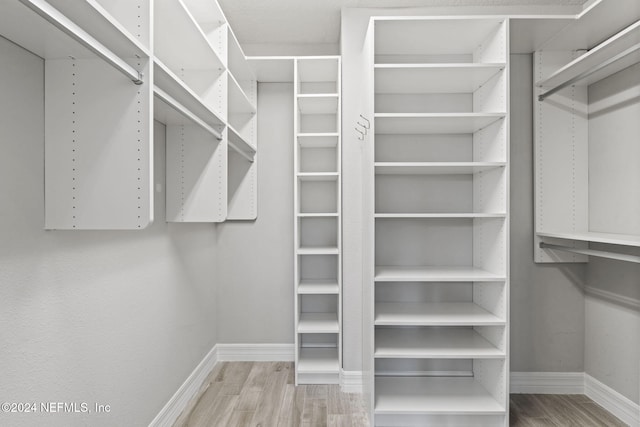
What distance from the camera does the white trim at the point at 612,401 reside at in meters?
2.23

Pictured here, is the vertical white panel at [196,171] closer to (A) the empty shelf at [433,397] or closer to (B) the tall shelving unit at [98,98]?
(B) the tall shelving unit at [98,98]

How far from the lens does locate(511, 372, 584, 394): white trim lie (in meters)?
2.66

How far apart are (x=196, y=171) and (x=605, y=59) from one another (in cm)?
234

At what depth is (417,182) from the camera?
265cm

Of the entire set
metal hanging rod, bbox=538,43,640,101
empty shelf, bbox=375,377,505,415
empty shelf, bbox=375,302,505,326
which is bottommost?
Result: empty shelf, bbox=375,377,505,415

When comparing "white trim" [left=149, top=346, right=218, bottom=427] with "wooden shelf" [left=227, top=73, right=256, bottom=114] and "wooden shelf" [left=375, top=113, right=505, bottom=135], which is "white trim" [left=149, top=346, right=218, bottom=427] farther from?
"wooden shelf" [left=375, top=113, right=505, bottom=135]

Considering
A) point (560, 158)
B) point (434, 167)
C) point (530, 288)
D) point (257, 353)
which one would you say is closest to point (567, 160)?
point (560, 158)

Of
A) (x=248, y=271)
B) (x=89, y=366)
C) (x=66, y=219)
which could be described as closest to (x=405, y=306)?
(x=248, y=271)

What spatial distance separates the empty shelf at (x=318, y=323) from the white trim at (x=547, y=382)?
51.1 inches

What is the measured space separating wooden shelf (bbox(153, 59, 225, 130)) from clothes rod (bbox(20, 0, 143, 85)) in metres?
0.13

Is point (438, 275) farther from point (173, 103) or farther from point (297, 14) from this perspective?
point (297, 14)

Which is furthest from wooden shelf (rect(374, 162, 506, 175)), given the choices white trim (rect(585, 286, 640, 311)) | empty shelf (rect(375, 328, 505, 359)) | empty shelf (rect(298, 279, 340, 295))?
white trim (rect(585, 286, 640, 311))

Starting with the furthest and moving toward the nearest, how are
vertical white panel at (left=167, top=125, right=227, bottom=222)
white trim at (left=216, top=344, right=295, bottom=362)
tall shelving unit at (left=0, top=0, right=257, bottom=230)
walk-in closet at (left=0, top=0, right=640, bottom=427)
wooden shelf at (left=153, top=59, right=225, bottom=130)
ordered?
white trim at (left=216, top=344, right=295, bottom=362) → vertical white panel at (left=167, top=125, right=227, bottom=222) → wooden shelf at (left=153, top=59, right=225, bottom=130) → walk-in closet at (left=0, top=0, right=640, bottom=427) → tall shelving unit at (left=0, top=0, right=257, bottom=230)

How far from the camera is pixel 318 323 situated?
2877 mm
